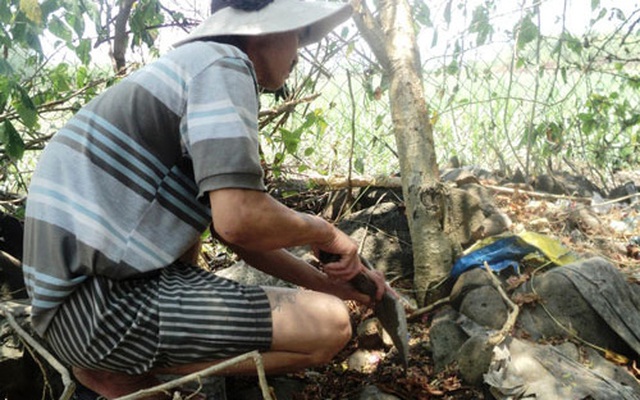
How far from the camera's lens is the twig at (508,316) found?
250cm

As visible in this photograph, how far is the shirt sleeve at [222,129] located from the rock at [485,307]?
1.47m

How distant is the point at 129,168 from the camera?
6.23 feet

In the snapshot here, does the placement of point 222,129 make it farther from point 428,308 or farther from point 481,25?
point 481,25

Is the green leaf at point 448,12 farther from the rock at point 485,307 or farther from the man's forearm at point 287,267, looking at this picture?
the man's forearm at point 287,267

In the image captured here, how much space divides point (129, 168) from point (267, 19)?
0.68 metres

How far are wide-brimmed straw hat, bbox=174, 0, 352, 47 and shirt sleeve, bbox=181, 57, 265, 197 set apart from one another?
0.20 meters

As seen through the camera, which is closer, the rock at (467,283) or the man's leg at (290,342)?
the man's leg at (290,342)

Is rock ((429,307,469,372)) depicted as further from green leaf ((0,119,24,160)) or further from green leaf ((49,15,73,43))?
green leaf ((49,15,73,43))

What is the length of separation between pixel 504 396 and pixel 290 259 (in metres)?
0.99

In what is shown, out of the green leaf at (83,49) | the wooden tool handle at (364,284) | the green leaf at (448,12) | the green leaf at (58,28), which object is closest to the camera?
the wooden tool handle at (364,284)

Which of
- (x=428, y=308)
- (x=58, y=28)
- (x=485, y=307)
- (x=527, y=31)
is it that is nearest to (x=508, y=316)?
(x=485, y=307)

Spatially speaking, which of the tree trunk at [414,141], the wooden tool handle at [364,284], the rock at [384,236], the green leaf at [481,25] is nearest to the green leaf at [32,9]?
the tree trunk at [414,141]

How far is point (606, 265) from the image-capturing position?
2992 mm

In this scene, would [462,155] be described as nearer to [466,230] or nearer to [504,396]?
[466,230]
